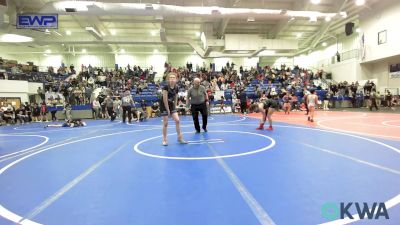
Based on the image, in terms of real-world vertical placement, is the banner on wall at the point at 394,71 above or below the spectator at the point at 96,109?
above

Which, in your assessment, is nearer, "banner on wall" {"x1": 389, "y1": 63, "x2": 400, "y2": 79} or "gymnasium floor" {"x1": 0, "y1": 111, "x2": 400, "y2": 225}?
"gymnasium floor" {"x1": 0, "y1": 111, "x2": 400, "y2": 225}

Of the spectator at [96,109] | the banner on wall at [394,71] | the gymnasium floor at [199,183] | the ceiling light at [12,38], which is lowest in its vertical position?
the gymnasium floor at [199,183]

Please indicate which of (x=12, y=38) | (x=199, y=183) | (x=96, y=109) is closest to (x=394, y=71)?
(x=96, y=109)

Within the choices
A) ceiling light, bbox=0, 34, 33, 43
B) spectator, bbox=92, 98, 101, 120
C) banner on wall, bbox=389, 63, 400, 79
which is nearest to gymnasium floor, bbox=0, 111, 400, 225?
spectator, bbox=92, 98, 101, 120

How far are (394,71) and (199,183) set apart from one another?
2553 cm

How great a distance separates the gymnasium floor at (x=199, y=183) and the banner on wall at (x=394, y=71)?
68.5 ft

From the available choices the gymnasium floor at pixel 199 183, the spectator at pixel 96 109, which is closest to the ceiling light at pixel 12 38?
the spectator at pixel 96 109

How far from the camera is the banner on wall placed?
22016 millimetres

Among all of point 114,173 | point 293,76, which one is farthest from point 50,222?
point 293,76

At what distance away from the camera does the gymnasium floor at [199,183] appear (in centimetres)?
253

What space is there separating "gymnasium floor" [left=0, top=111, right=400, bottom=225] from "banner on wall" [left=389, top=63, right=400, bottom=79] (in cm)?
2087

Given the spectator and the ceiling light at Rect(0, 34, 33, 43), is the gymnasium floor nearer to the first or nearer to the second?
the spectator

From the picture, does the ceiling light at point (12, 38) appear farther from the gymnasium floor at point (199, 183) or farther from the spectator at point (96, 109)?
the gymnasium floor at point (199, 183)

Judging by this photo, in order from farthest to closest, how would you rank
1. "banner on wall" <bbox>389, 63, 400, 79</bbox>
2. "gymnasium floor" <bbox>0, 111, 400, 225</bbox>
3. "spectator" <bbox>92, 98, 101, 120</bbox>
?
"banner on wall" <bbox>389, 63, 400, 79</bbox>, "spectator" <bbox>92, 98, 101, 120</bbox>, "gymnasium floor" <bbox>0, 111, 400, 225</bbox>
